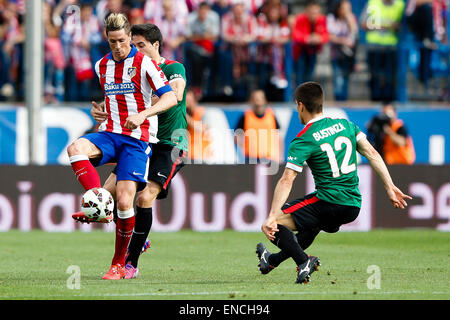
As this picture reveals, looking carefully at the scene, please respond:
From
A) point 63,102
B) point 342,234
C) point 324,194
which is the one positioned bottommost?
point 342,234

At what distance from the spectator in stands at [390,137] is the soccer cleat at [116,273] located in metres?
8.78

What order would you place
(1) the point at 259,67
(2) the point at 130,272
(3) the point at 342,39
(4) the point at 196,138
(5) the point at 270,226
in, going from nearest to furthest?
(5) the point at 270,226, (2) the point at 130,272, (4) the point at 196,138, (3) the point at 342,39, (1) the point at 259,67

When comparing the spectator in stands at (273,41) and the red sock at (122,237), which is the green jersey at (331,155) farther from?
the spectator in stands at (273,41)

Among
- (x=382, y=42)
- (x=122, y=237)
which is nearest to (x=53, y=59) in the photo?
(x=382, y=42)

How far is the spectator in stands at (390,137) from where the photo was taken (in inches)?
642

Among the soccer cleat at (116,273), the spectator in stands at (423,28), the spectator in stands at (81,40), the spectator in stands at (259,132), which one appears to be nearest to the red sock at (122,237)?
the soccer cleat at (116,273)

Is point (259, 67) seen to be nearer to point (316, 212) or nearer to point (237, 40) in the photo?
point (237, 40)

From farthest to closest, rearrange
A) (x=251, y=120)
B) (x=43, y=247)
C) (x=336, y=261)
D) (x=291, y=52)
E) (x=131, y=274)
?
(x=291, y=52)
(x=251, y=120)
(x=43, y=247)
(x=336, y=261)
(x=131, y=274)

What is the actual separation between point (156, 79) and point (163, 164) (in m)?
0.88

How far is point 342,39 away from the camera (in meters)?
17.2

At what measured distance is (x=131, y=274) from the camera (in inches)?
332

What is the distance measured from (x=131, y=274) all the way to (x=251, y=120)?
7.81 meters

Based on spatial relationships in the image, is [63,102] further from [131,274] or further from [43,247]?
[131,274]

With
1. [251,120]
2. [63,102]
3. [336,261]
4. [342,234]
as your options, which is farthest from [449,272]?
[63,102]
